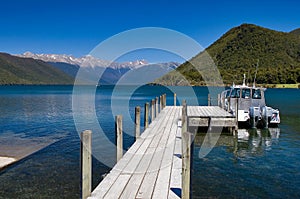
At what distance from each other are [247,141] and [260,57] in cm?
14413

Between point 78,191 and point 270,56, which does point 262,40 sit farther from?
point 78,191

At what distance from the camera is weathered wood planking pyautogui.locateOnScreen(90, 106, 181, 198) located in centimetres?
717

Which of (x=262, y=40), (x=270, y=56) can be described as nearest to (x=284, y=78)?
(x=270, y=56)

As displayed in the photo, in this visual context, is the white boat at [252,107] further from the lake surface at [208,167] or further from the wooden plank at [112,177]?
the wooden plank at [112,177]

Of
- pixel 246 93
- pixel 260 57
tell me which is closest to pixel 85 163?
pixel 246 93

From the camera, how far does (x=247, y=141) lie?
1953cm

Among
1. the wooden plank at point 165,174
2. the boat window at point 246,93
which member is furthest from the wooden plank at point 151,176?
the boat window at point 246,93

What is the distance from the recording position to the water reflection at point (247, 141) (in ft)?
55.0

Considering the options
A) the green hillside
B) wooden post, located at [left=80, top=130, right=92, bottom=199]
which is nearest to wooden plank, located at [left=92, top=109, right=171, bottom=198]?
wooden post, located at [left=80, top=130, right=92, bottom=199]

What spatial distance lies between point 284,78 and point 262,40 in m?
45.1

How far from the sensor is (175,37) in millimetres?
14375

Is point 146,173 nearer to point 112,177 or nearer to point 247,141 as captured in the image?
point 112,177

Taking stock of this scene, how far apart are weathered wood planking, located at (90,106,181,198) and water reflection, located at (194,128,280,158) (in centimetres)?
508

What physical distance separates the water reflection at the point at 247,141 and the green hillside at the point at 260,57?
99682 millimetres
